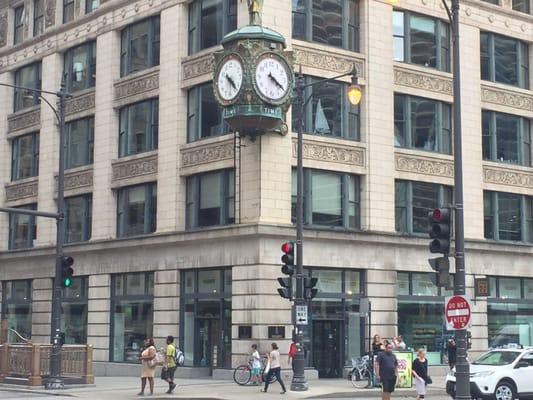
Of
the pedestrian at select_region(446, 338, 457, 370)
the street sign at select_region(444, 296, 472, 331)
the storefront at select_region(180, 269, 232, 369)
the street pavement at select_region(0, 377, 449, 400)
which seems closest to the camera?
the street sign at select_region(444, 296, 472, 331)

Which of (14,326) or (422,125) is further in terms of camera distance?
(14,326)

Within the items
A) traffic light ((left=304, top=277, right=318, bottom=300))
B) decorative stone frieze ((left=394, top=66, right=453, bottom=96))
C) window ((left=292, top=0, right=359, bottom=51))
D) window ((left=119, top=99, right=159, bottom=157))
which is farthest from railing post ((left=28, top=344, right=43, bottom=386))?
decorative stone frieze ((left=394, top=66, right=453, bottom=96))

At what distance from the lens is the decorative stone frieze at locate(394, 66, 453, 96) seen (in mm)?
38688

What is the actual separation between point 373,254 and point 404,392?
25.7 ft

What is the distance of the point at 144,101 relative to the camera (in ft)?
132

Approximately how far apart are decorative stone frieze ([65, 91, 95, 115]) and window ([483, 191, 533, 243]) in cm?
1936

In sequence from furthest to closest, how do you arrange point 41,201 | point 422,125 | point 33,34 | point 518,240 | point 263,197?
point 33,34 < point 41,201 < point 518,240 < point 422,125 < point 263,197

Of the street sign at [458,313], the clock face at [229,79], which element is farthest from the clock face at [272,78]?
the street sign at [458,313]

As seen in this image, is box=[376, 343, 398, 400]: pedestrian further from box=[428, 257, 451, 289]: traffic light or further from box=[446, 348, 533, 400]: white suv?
box=[446, 348, 533, 400]: white suv

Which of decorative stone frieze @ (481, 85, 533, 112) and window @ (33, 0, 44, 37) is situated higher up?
window @ (33, 0, 44, 37)

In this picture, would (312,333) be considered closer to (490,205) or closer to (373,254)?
(373,254)

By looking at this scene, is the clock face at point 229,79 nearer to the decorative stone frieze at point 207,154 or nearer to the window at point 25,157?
the decorative stone frieze at point 207,154

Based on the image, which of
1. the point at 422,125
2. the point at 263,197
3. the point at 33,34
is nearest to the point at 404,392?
the point at 263,197

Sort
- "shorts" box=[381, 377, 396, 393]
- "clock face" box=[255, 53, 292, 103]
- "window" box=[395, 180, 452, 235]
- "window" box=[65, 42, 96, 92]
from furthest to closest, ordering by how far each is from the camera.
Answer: "window" box=[65, 42, 96, 92] → "window" box=[395, 180, 452, 235] → "clock face" box=[255, 53, 292, 103] → "shorts" box=[381, 377, 396, 393]
